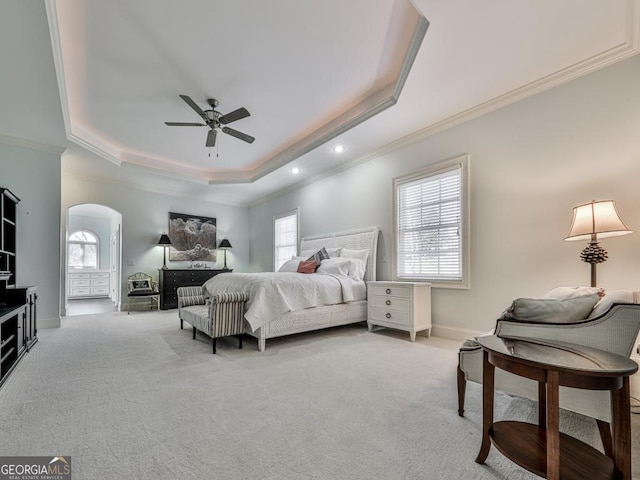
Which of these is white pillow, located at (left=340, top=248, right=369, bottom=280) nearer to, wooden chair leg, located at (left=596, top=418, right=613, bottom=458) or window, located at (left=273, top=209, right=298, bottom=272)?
window, located at (left=273, top=209, right=298, bottom=272)

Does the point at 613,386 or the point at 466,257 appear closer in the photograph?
the point at 613,386

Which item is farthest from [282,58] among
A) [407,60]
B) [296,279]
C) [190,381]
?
[190,381]

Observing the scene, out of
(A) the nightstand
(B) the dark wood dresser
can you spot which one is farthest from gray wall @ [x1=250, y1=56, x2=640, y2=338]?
(B) the dark wood dresser

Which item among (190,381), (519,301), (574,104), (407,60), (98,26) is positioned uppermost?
(98,26)

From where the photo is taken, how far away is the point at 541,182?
3.04 m

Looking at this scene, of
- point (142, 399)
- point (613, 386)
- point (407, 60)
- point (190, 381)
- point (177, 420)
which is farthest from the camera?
point (407, 60)

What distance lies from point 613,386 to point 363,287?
3.46 m

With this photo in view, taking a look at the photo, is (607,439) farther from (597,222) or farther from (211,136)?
(211,136)

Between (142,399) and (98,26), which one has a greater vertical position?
(98,26)

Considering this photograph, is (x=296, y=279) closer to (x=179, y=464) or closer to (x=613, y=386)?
(x=179, y=464)

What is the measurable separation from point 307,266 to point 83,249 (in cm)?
922

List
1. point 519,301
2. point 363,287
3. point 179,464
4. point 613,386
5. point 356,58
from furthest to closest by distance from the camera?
point 363,287 < point 356,58 < point 519,301 < point 179,464 < point 613,386

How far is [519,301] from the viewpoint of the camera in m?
1.65

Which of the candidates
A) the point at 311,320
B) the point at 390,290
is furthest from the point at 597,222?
the point at 311,320
